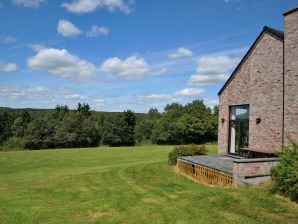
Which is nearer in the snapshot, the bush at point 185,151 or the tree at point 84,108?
the bush at point 185,151

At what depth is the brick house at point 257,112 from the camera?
11.2 m

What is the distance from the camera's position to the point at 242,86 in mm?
16344

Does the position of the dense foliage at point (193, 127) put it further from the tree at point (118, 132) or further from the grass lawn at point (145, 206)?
the grass lawn at point (145, 206)

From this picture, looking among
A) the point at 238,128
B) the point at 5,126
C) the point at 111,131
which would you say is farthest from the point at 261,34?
the point at 5,126

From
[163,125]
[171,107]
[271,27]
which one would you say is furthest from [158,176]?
[171,107]

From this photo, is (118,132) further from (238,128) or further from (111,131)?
(238,128)

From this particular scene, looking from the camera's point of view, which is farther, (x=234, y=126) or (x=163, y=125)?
(x=163, y=125)

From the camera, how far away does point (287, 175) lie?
325 inches

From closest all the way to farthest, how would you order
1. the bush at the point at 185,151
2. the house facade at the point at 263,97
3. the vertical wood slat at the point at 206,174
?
the vertical wood slat at the point at 206,174 < the house facade at the point at 263,97 < the bush at the point at 185,151

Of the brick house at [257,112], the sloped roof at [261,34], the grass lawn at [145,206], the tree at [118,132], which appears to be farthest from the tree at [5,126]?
the grass lawn at [145,206]

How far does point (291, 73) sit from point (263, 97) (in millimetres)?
2306

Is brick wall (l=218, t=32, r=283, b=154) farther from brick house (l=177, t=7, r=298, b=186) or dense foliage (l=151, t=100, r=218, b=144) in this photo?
dense foliage (l=151, t=100, r=218, b=144)

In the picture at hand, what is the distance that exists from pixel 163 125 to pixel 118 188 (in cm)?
5199

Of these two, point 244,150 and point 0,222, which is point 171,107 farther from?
point 0,222
